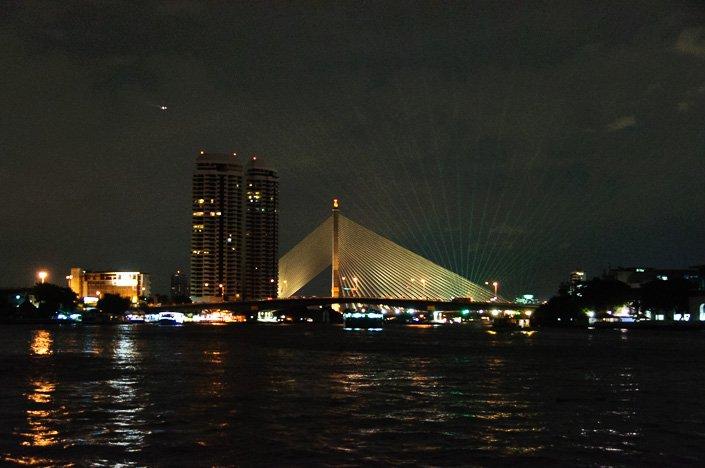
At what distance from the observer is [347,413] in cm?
2141

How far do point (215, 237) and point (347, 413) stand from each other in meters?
176

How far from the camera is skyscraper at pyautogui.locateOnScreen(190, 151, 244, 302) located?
19300cm

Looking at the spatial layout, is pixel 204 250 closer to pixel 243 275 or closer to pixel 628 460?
pixel 243 275

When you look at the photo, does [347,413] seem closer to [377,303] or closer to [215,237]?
[377,303]

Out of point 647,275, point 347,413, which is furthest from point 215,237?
point 347,413

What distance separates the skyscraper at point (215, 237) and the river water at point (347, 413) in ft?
508

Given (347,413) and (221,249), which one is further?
(221,249)

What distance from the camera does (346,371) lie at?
3434 centimetres

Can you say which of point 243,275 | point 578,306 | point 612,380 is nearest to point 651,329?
point 578,306

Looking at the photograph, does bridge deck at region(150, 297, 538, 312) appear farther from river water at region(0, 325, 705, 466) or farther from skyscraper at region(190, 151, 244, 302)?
skyscraper at region(190, 151, 244, 302)

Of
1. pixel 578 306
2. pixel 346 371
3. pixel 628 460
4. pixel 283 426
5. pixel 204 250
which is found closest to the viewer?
pixel 628 460

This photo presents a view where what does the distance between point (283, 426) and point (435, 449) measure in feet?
13.2

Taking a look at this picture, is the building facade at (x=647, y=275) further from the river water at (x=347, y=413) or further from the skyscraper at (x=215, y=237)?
the river water at (x=347, y=413)

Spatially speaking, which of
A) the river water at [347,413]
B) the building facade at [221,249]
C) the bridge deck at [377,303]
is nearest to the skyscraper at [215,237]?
the building facade at [221,249]
